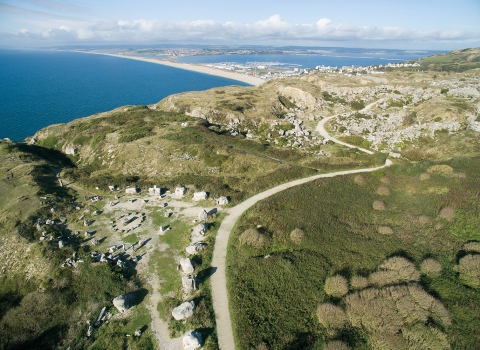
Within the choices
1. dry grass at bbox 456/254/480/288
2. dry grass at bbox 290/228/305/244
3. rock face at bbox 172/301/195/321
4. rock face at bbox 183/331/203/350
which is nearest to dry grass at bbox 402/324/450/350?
dry grass at bbox 456/254/480/288

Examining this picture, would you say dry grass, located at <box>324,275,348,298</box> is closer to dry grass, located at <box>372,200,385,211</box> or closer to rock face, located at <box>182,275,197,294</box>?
rock face, located at <box>182,275,197,294</box>

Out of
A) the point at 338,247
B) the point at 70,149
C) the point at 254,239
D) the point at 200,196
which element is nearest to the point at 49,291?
the point at 200,196

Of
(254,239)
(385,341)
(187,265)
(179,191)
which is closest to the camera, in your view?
(385,341)

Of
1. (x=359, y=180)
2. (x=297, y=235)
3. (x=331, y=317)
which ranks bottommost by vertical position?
Answer: (x=331, y=317)

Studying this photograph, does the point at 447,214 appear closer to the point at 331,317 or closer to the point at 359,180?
the point at 359,180

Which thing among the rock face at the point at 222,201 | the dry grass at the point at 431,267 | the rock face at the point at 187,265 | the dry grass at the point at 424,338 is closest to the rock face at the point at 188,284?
the rock face at the point at 187,265

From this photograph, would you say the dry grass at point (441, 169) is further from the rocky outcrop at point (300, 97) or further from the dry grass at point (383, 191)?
the rocky outcrop at point (300, 97)

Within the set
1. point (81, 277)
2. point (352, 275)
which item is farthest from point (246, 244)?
point (81, 277)
